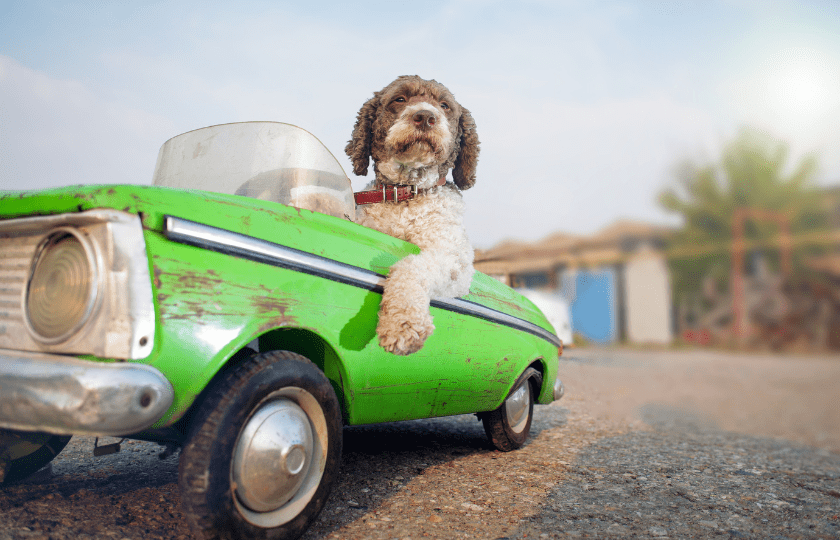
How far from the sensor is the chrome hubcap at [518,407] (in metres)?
3.52

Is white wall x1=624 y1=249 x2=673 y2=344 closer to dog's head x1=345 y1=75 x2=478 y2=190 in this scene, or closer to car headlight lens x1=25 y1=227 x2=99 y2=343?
dog's head x1=345 y1=75 x2=478 y2=190

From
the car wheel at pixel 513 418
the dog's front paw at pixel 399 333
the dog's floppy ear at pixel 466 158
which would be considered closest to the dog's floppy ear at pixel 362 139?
the dog's floppy ear at pixel 466 158

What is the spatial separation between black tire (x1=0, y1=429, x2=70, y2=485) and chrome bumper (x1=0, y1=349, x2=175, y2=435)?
98 centimetres

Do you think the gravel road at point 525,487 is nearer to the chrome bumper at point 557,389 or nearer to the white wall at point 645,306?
the chrome bumper at point 557,389

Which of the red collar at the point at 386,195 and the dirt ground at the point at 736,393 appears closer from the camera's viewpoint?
the red collar at the point at 386,195

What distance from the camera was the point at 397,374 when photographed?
2371 millimetres

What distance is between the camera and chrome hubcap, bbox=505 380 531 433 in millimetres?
3520

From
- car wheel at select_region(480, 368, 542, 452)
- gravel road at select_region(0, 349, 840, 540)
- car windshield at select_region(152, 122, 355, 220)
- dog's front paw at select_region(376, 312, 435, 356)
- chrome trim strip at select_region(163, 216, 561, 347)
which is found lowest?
gravel road at select_region(0, 349, 840, 540)

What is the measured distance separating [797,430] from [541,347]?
4.49 meters

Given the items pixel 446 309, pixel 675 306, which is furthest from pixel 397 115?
pixel 675 306

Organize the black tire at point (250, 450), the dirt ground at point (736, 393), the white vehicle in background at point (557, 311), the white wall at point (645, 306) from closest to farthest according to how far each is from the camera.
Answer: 1. the black tire at point (250, 450)
2. the dirt ground at point (736, 393)
3. the white vehicle in background at point (557, 311)
4. the white wall at point (645, 306)

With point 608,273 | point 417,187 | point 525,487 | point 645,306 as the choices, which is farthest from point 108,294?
point 608,273

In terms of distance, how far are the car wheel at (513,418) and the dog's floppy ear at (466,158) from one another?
1.45 m

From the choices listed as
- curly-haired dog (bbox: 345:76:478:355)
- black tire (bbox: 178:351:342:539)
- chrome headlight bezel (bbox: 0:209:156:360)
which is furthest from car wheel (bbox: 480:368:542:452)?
chrome headlight bezel (bbox: 0:209:156:360)
